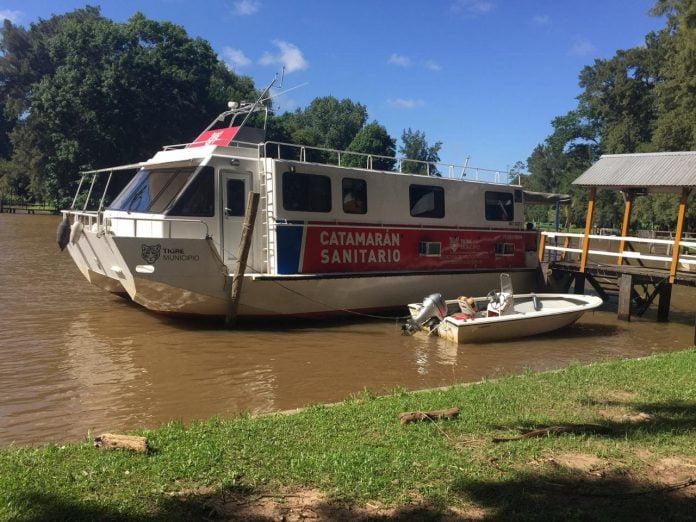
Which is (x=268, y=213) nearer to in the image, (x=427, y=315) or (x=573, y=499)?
(x=427, y=315)

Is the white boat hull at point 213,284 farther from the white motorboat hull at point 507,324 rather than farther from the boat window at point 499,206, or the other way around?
the boat window at point 499,206

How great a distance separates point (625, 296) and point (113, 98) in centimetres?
4354

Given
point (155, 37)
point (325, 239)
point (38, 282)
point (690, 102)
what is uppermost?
point (155, 37)

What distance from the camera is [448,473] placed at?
426 centimetres

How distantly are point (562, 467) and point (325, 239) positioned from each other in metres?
8.54

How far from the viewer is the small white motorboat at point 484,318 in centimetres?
1169

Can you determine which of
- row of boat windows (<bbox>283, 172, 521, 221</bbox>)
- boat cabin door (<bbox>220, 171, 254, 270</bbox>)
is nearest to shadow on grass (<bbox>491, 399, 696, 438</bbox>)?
boat cabin door (<bbox>220, 171, 254, 270</bbox>)

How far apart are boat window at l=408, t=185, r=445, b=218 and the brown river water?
282 cm

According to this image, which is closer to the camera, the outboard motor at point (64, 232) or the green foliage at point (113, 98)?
the outboard motor at point (64, 232)

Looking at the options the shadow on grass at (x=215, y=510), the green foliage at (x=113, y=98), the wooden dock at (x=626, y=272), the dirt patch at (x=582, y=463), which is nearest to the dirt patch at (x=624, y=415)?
the dirt patch at (x=582, y=463)

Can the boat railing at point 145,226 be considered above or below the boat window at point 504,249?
above

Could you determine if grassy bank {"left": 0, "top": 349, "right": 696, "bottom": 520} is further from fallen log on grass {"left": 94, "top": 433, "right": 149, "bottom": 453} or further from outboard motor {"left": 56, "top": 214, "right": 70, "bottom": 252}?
outboard motor {"left": 56, "top": 214, "right": 70, "bottom": 252}

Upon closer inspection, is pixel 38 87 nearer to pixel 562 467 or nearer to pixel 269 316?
pixel 269 316

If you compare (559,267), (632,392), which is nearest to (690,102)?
(559,267)
